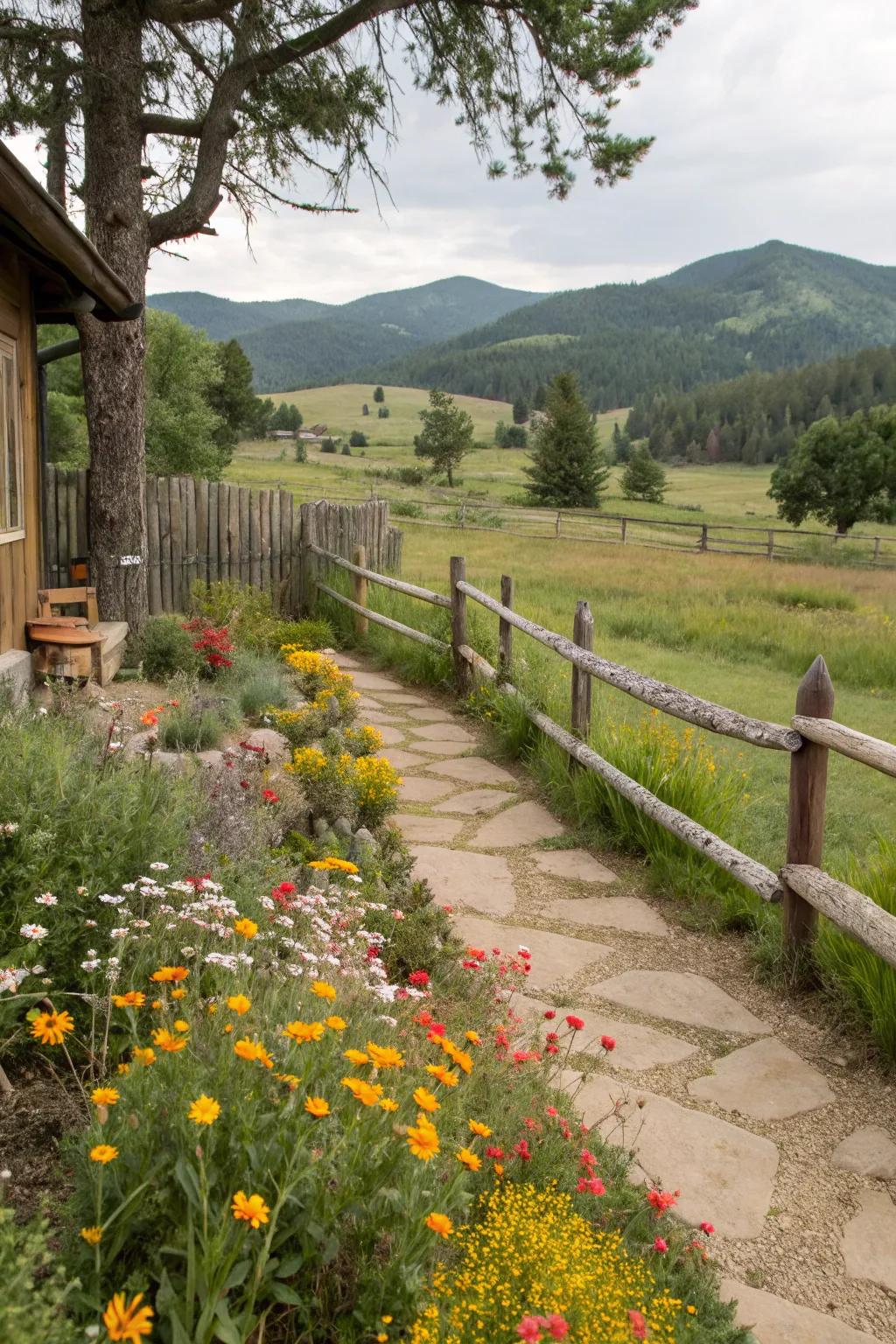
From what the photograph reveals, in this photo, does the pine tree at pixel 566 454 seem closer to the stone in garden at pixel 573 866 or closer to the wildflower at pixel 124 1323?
the stone in garden at pixel 573 866

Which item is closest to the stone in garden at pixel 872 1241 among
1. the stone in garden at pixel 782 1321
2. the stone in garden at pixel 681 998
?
the stone in garden at pixel 782 1321

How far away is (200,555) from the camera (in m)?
10.5

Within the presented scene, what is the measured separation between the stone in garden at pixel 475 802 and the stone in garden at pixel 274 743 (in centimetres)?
95

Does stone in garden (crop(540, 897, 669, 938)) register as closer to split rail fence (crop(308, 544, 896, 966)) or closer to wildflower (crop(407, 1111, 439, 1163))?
split rail fence (crop(308, 544, 896, 966))

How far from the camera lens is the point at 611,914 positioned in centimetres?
442

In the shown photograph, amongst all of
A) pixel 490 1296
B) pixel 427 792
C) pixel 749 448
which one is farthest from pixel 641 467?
pixel 490 1296

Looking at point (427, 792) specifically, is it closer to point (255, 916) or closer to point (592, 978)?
point (592, 978)

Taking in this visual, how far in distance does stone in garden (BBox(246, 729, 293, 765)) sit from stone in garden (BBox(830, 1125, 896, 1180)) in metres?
3.53

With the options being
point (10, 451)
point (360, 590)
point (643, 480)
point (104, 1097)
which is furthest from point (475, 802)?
point (643, 480)

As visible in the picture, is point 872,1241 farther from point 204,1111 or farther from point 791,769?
point 204,1111

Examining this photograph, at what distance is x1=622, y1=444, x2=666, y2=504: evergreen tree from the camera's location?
67.3 meters

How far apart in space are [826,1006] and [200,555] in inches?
330

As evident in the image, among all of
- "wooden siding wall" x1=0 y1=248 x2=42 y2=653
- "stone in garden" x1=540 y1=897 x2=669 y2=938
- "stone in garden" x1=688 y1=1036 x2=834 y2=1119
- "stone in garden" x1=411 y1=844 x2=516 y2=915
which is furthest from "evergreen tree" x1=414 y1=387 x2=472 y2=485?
"stone in garden" x1=688 y1=1036 x2=834 y2=1119

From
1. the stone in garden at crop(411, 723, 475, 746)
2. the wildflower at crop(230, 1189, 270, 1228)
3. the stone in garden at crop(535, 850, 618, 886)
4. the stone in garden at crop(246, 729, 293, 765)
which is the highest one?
the wildflower at crop(230, 1189, 270, 1228)
